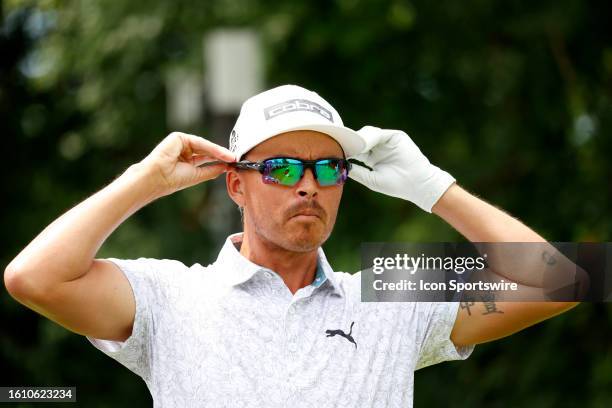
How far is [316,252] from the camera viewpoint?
3.68 m

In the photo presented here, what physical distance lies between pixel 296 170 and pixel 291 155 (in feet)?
0.19

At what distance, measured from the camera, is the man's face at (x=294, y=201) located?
3562mm

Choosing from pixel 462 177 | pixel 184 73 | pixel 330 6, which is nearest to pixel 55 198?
pixel 184 73

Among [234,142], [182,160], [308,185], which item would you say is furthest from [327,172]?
[182,160]

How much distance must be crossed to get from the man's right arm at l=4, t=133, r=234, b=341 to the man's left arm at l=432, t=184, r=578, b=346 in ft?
3.14

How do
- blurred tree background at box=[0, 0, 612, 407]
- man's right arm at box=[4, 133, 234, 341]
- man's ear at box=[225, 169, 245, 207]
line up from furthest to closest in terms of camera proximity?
blurred tree background at box=[0, 0, 612, 407] < man's ear at box=[225, 169, 245, 207] < man's right arm at box=[4, 133, 234, 341]

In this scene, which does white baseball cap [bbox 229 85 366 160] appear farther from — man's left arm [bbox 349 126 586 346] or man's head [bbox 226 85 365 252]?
man's left arm [bbox 349 126 586 346]

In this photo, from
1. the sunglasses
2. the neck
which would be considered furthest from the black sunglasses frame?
the neck

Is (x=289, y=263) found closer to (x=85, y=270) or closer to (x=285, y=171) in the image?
(x=285, y=171)

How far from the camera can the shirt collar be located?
3543 millimetres

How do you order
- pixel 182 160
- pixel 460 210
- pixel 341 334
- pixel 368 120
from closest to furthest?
pixel 341 334 → pixel 182 160 → pixel 460 210 → pixel 368 120

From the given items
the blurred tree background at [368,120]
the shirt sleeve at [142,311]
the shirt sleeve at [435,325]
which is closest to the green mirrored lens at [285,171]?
the shirt sleeve at [142,311]

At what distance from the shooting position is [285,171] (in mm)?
3598

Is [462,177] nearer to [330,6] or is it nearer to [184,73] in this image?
[330,6]
